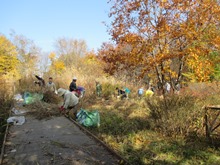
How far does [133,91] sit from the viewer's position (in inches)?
785

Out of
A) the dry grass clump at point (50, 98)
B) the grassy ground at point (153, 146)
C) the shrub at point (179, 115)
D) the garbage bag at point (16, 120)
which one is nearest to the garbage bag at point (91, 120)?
the grassy ground at point (153, 146)

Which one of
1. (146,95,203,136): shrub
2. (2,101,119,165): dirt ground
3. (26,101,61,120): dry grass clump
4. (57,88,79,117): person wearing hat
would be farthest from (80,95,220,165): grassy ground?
(26,101,61,120): dry grass clump

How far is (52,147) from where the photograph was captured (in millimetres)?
5895

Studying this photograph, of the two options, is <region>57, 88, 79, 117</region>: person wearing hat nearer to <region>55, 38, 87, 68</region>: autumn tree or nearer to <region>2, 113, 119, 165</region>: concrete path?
<region>2, 113, 119, 165</region>: concrete path

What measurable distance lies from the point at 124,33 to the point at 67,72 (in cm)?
1292

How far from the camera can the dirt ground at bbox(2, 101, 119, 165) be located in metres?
5.02

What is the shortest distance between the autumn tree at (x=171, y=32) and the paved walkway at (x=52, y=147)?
3771mm

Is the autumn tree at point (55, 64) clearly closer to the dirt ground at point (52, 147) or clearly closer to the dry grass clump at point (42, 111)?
the dry grass clump at point (42, 111)

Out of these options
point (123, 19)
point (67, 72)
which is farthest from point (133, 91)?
point (123, 19)

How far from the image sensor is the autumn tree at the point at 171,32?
317 inches

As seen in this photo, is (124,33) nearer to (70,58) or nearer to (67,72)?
(67,72)

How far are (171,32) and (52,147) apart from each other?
18.5 ft

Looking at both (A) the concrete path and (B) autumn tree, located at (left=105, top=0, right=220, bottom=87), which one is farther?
(B) autumn tree, located at (left=105, top=0, right=220, bottom=87)

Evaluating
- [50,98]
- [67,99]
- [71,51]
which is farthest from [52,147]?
[71,51]
